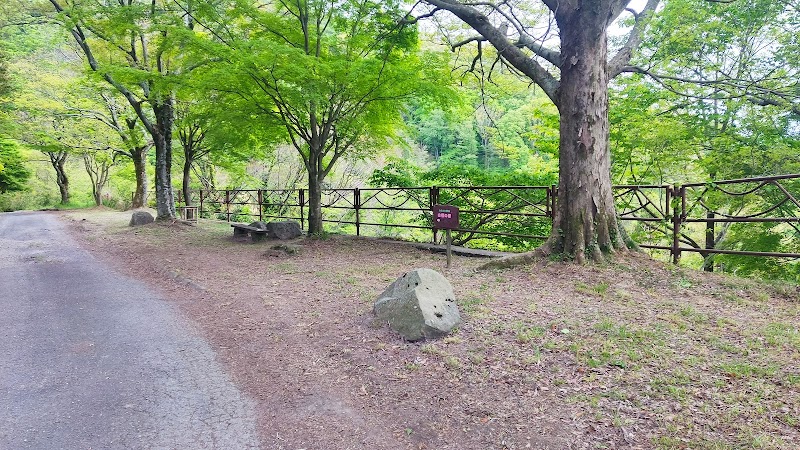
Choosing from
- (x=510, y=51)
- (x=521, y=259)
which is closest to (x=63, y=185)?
(x=510, y=51)

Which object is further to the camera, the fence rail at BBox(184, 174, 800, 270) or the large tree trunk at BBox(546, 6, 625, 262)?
the fence rail at BBox(184, 174, 800, 270)

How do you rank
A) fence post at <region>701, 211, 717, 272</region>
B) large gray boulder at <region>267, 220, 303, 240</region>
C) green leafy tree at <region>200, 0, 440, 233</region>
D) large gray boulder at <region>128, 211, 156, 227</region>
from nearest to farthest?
green leafy tree at <region>200, 0, 440, 233</region>, fence post at <region>701, 211, 717, 272</region>, large gray boulder at <region>267, 220, 303, 240</region>, large gray boulder at <region>128, 211, 156, 227</region>

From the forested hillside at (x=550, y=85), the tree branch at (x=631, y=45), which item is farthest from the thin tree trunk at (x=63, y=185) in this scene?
the tree branch at (x=631, y=45)

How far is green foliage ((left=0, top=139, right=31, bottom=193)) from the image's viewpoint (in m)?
25.7

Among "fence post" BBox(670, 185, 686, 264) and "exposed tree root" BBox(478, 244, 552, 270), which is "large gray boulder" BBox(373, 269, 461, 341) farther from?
"fence post" BBox(670, 185, 686, 264)

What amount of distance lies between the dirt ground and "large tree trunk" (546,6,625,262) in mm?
451

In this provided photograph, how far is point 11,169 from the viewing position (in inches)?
1135

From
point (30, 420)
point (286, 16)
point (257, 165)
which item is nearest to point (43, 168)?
point (257, 165)

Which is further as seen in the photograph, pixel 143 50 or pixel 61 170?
pixel 61 170

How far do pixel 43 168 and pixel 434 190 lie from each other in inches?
1584

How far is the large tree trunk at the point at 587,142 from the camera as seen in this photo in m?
5.58

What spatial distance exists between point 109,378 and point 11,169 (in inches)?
1384

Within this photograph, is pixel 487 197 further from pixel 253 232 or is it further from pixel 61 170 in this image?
pixel 61 170

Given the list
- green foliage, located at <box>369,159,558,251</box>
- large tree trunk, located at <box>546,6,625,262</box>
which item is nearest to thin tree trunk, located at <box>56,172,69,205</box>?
green foliage, located at <box>369,159,558,251</box>
